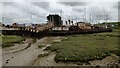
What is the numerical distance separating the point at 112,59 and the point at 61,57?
16.6ft

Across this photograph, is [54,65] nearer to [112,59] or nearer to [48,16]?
[112,59]

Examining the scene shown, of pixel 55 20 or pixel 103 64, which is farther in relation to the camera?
pixel 55 20

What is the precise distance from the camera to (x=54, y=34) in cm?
5894

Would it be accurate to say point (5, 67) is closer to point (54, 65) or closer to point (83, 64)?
point (54, 65)

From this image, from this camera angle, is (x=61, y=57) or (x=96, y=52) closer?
(x=61, y=57)

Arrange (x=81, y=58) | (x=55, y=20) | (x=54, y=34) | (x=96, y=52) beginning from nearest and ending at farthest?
1. (x=81, y=58)
2. (x=96, y=52)
3. (x=54, y=34)
4. (x=55, y=20)

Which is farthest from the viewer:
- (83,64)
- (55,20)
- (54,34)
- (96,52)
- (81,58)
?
(55,20)

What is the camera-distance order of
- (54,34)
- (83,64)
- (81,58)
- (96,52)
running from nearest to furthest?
(83,64) < (81,58) < (96,52) < (54,34)

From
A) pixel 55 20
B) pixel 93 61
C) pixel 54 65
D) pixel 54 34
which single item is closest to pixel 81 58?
pixel 93 61

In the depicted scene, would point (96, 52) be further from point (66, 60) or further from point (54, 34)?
point (54, 34)

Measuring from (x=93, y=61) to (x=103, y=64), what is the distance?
1035mm

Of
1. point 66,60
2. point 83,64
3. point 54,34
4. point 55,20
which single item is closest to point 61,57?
point 66,60

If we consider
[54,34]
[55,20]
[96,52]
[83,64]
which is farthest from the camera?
[55,20]

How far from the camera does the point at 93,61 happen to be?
62.1ft
